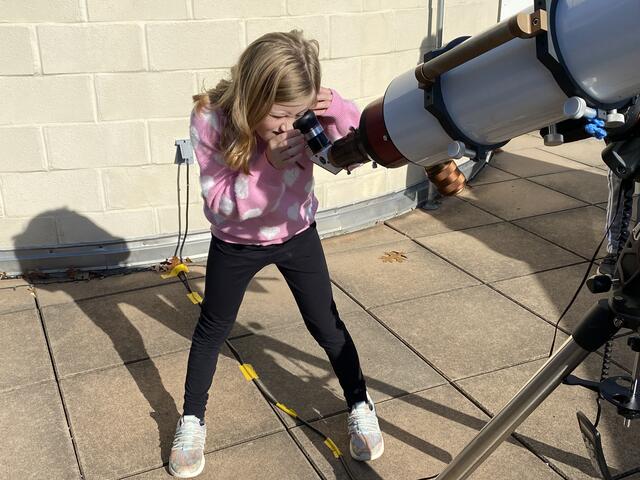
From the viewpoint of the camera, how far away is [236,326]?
3854mm

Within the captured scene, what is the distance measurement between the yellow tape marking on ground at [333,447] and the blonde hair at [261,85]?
121 centimetres

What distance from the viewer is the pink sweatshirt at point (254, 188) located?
2.42m

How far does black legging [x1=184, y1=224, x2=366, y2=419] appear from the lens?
8.52 feet

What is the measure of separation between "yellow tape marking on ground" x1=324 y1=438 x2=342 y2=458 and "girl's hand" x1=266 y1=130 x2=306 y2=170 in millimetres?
1248

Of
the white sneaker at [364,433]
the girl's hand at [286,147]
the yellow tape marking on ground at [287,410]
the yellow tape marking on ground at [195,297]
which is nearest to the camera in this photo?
the girl's hand at [286,147]

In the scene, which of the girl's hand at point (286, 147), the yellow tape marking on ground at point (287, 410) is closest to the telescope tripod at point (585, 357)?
the girl's hand at point (286, 147)

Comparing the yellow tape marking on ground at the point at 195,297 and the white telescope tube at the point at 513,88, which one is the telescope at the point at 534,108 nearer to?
the white telescope tube at the point at 513,88

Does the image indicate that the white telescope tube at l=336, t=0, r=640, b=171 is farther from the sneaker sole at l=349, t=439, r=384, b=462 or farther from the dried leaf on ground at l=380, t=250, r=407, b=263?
the dried leaf on ground at l=380, t=250, r=407, b=263

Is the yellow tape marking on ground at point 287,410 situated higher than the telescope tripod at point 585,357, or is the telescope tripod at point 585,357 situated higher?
the telescope tripod at point 585,357

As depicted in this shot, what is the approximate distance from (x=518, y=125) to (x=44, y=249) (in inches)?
147

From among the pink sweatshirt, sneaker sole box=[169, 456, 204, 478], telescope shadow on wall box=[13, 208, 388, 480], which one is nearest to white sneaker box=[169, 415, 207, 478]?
sneaker sole box=[169, 456, 204, 478]

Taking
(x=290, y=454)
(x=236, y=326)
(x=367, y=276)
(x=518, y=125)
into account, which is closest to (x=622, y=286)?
(x=518, y=125)

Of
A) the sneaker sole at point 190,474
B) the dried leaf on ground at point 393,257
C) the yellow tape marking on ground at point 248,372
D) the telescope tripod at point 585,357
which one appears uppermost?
the telescope tripod at point 585,357

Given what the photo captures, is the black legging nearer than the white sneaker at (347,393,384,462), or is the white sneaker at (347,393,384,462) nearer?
the black legging
